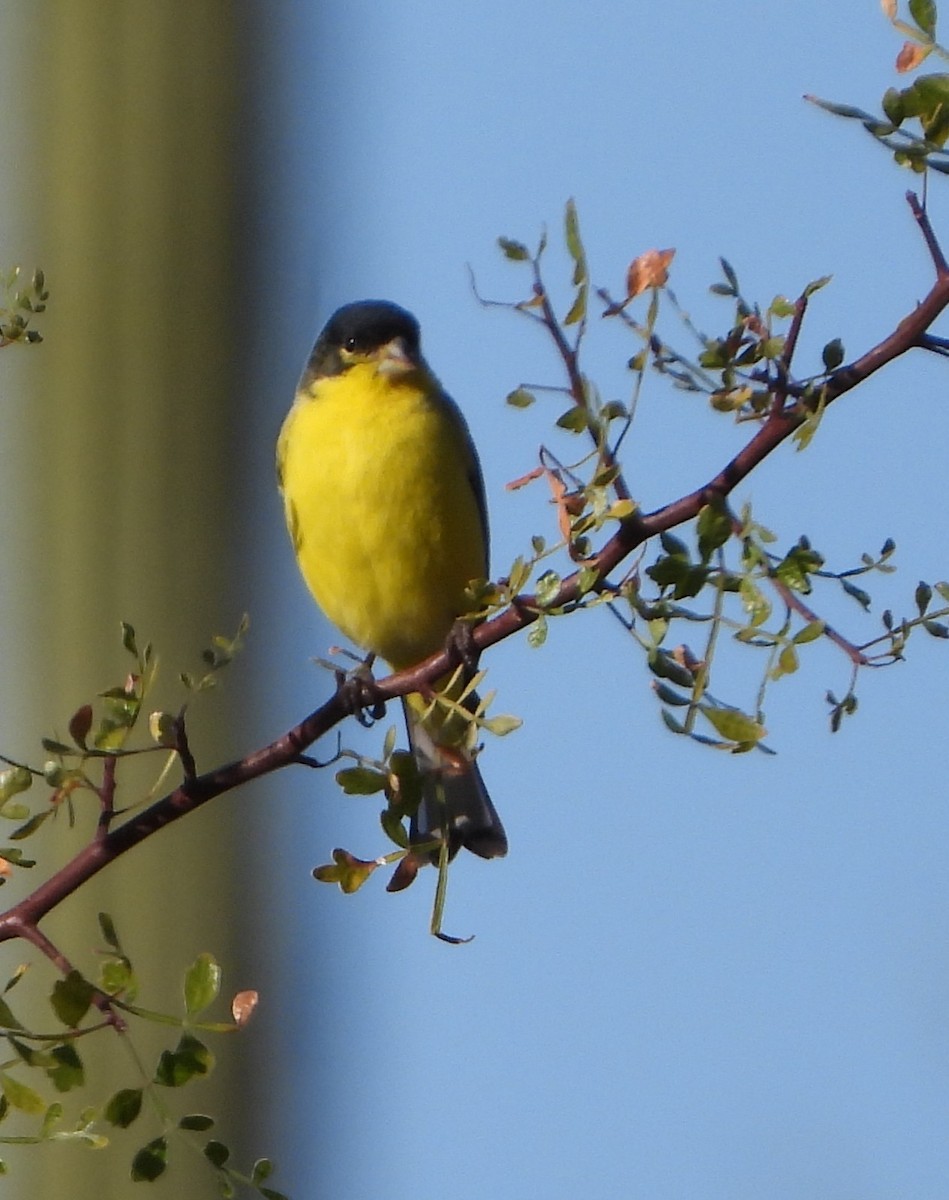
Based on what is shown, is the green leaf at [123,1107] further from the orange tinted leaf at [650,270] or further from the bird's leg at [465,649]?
the orange tinted leaf at [650,270]

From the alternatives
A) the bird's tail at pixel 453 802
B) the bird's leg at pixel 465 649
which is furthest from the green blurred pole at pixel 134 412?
the bird's leg at pixel 465 649

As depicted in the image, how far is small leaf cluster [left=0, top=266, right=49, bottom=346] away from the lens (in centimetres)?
185

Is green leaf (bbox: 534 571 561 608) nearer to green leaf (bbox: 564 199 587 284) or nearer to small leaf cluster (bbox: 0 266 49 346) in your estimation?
green leaf (bbox: 564 199 587 284)

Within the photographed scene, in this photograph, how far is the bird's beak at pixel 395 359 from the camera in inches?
149

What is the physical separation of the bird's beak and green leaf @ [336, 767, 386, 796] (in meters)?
2.14

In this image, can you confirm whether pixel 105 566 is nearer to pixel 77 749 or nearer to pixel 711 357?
pixel 77 749

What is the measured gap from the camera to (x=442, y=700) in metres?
1.72

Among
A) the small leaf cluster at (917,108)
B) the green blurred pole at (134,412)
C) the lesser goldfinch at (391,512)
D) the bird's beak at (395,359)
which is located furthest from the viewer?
the green blurred pole at (134,412)

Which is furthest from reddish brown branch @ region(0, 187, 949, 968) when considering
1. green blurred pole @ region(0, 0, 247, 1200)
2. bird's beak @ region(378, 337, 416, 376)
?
green blurred pole @ region(0, 0, 247, 1200)

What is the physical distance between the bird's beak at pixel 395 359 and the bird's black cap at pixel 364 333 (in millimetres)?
12

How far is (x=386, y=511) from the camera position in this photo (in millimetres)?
3475

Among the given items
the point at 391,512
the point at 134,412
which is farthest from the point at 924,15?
the point at 134,412

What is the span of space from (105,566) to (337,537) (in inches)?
25.8

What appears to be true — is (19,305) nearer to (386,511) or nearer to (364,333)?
(386,511)
